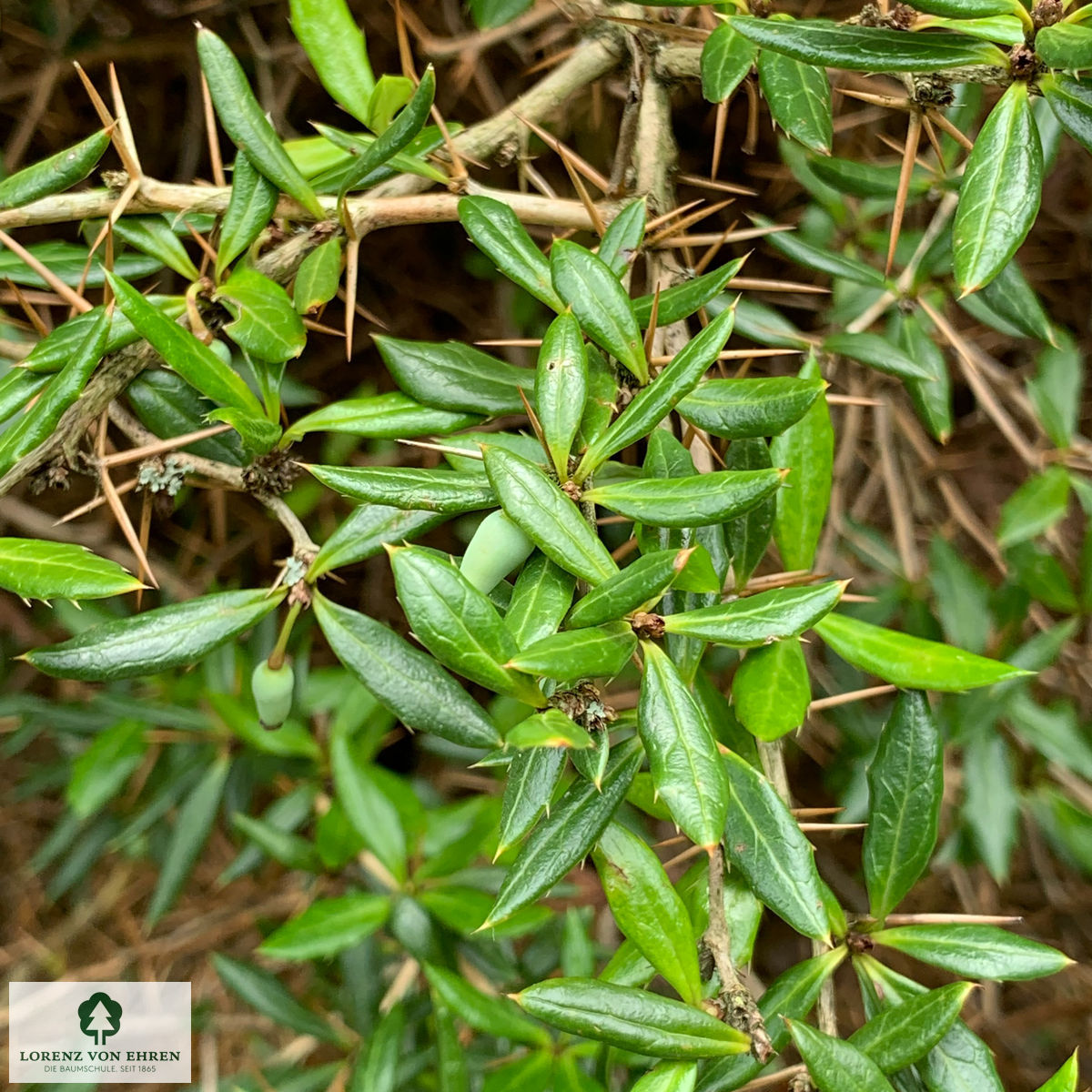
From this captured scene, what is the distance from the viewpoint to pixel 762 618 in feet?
1.43

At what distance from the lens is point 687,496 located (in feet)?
1.43

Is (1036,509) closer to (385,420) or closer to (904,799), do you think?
(904,799)

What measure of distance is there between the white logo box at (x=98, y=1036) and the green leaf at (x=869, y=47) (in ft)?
3.32

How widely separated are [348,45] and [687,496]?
16.7 inches

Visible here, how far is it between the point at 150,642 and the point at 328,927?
44 centimetres

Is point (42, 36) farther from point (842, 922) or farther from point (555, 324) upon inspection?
point (842, 922)

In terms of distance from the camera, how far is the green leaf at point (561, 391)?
46 centimetres

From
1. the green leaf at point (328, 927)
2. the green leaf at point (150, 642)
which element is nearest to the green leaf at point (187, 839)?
the green leaf at point (328, 927)

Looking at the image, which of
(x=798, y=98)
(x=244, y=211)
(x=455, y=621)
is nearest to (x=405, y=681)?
(x=455, y=621)

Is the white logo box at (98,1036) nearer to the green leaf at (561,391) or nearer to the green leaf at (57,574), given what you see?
the green leaf at (57,574)

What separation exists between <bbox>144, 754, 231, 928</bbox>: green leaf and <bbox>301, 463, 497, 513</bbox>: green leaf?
698 millimetres

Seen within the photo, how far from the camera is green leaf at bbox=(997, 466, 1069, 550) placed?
86cm

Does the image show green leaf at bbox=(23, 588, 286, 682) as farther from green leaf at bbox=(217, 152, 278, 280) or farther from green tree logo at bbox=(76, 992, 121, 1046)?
green tree logo at bbox=(76, 992, 121, 1046)

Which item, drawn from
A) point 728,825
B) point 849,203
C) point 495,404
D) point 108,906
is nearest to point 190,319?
point 495,404
